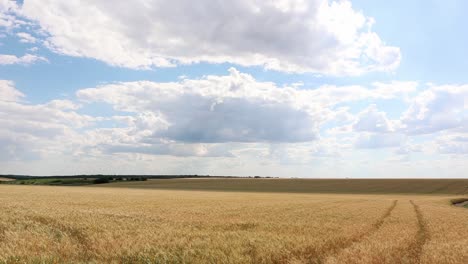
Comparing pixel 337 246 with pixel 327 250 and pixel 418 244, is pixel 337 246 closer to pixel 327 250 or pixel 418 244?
pixel 327 250

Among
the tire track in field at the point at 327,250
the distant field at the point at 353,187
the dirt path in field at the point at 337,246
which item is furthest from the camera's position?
the distant field at the point at 353,187

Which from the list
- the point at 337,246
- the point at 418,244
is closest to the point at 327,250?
A: the point at 337,246

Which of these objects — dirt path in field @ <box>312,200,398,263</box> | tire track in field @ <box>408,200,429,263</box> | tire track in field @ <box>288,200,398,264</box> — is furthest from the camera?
tire track in field @ <box>408,200,429,263</box>

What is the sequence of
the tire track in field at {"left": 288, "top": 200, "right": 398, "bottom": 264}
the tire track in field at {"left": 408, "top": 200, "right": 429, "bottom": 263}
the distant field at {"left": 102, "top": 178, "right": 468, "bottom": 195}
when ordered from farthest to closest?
the distant field at {"left": 102, "top": 178, "right": 468, "bottom": 195}, the tire track in field at {"left": 408, "top": 200, "right": 429, "bottom": 263}, the tire track in field at {"left": 288, "top": 200, "right": 398, "bottom": 264}

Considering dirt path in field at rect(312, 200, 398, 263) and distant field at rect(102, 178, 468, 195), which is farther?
distant field at rect(102, 178, 468, 195)

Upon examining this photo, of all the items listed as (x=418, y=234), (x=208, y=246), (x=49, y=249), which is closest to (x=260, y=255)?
(x=208, y=246)

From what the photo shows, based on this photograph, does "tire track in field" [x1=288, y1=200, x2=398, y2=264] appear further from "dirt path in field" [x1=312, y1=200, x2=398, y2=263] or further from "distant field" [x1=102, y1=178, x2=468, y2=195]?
"distant field" [x1=102, y1=178, x2=468, y2=195]

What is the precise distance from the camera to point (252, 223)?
70.7 feet

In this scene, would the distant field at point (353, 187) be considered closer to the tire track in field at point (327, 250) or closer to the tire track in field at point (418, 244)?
the tire track in field at point (418, 244)

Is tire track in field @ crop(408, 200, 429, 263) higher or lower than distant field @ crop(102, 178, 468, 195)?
lower

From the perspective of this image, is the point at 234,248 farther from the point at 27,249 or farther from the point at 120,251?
the point at 27,249

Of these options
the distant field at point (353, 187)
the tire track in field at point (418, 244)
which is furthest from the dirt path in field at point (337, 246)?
the distant field at point (353, 187)

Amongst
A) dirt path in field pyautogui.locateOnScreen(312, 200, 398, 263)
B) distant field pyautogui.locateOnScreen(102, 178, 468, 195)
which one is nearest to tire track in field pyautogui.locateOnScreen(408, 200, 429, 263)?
dirt path in field pyautogui.locateOnScreen(312, 200, 398, 263)

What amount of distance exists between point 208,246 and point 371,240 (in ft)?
24.5
